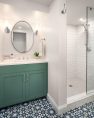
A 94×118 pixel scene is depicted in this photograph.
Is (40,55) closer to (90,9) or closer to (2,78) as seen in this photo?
(2,78)

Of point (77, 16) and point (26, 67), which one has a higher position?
point (77, 16)

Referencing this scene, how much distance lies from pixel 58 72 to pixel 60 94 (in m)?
0.42

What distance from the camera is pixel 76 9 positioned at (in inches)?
100

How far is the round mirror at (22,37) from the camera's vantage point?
2363mm

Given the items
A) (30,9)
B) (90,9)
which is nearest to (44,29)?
(30,9)

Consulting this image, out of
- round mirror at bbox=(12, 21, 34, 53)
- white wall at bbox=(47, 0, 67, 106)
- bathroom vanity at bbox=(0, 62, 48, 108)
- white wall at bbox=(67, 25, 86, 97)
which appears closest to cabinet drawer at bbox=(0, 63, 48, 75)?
Answer: bathroom vanity at bbox=(0, 62, 48, 108)

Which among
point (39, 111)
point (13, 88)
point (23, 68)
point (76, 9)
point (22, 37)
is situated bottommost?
point (39, 111)

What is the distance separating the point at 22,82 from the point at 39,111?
671 mm

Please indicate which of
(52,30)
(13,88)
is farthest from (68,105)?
(52,30)

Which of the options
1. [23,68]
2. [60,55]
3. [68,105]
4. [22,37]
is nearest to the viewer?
[60,55]

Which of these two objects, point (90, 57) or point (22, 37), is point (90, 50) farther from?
point (22, 37)

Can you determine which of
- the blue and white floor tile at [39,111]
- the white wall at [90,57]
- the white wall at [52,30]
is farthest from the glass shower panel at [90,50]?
the white wall at [52,30]

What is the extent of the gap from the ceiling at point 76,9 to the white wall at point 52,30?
0.58 meters

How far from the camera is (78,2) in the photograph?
226 cm
